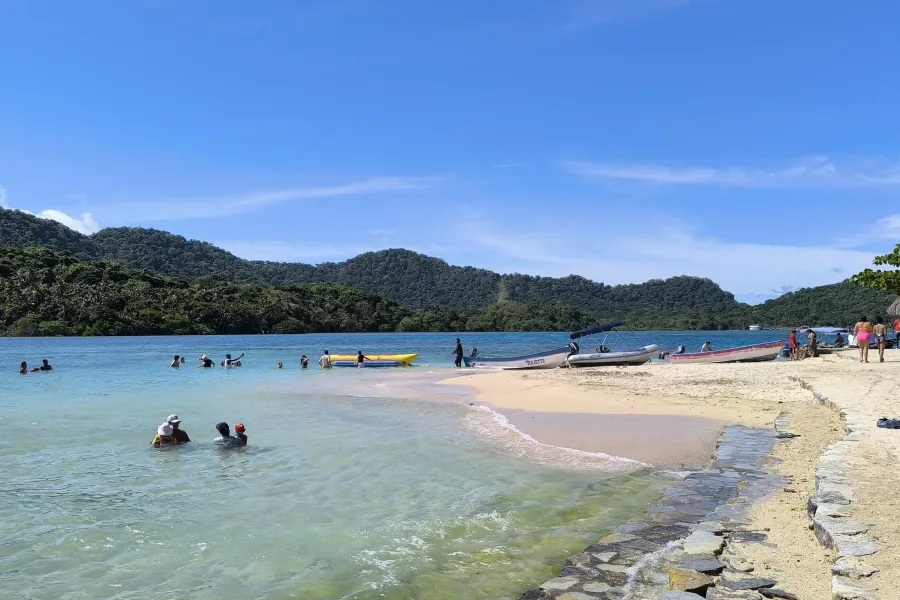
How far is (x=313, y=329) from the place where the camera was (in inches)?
5310

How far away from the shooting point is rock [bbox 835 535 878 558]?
474 centimetres

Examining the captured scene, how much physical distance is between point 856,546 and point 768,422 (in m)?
9.02

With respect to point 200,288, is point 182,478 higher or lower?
lower

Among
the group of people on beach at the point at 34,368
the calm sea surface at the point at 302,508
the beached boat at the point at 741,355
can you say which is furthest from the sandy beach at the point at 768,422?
the group of people on beach at the point at 34,368

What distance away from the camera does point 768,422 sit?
13.1 metres

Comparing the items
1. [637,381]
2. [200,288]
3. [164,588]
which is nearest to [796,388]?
[637,381]

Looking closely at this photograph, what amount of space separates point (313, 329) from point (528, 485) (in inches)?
5106

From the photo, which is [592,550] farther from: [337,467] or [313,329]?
[313,329]

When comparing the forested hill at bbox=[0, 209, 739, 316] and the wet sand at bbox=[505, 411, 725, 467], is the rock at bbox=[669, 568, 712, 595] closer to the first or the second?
the wet sand at bbox=[505, 411, 725, 467]

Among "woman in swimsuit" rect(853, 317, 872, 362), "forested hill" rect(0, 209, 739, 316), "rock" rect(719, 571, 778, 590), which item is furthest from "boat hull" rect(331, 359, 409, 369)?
"forested hill" rect(0, 209, 739, 316)

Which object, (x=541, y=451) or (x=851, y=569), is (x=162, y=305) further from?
(x=851, y=569)

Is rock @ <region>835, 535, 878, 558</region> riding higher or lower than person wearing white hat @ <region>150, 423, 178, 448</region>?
higher

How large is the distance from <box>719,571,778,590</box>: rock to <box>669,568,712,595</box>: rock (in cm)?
13

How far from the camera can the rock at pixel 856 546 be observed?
4.74m
